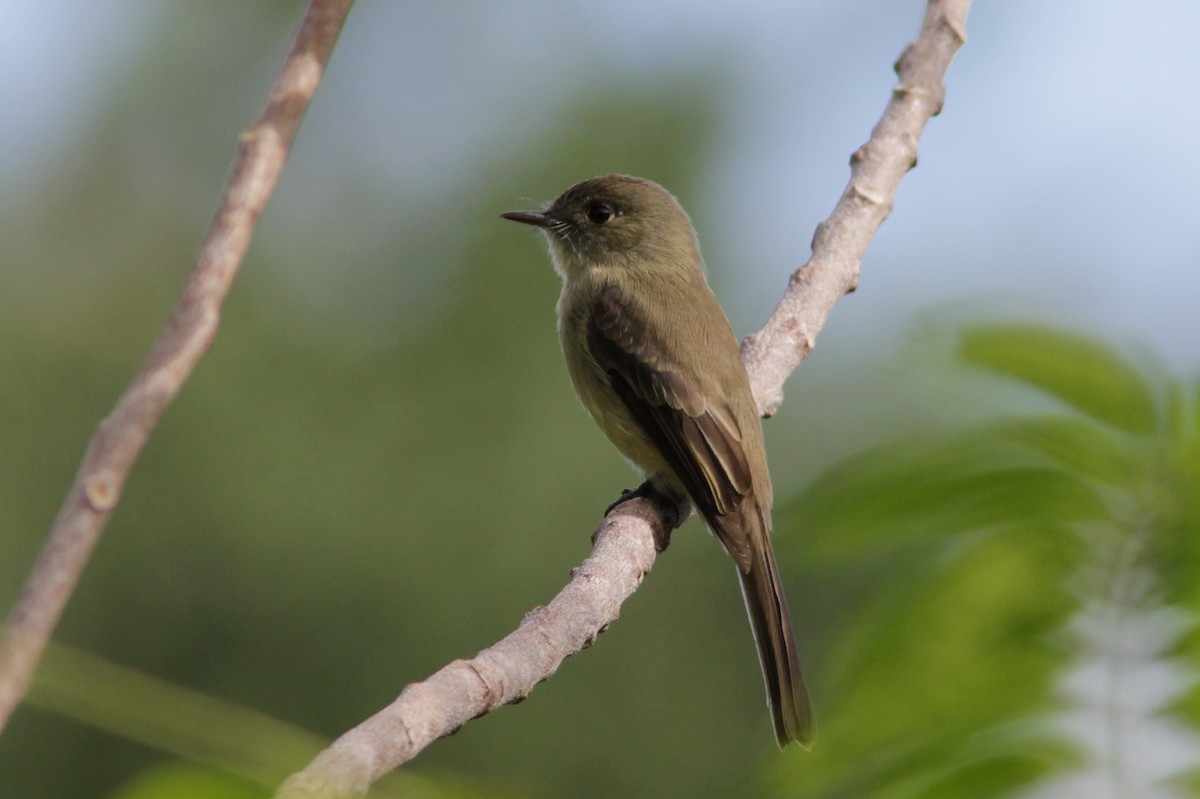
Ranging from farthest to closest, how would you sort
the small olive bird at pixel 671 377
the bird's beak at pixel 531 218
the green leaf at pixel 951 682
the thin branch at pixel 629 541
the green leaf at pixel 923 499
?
the bird's beak at pixel 531 218 < the small olive bird at pixel 671 377 < the green leaf at pixel 923 499 < the green leaf at pixel 951 682 < the thin branch at pixel 629 541

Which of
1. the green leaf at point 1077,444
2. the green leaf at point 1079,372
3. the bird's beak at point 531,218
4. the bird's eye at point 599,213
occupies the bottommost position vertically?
the green leaf at point 1077,444

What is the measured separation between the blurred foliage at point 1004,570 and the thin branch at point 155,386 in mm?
1014

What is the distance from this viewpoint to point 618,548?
2895 millimetres

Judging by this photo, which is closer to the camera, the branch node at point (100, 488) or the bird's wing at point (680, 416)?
the branch node at point (100, 488)

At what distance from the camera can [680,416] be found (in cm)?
427

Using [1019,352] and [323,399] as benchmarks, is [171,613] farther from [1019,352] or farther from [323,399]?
[1019,352]

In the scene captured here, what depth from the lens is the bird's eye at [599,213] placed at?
5.35 metres

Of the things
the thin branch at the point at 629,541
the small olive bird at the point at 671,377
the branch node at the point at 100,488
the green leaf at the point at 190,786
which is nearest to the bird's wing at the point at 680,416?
the small olive bird at the point at 671,377

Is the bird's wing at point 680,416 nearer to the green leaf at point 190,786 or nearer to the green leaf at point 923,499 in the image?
the green leaf at point 923,499

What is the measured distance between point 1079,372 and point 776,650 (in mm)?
2235

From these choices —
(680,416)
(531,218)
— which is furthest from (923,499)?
(531,218)

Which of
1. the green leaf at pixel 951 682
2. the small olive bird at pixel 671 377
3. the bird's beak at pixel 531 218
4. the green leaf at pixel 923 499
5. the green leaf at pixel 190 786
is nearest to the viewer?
the green leaf at pixel 190 786

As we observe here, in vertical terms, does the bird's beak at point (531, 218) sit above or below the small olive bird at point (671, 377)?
above

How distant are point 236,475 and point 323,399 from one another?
1636mm
